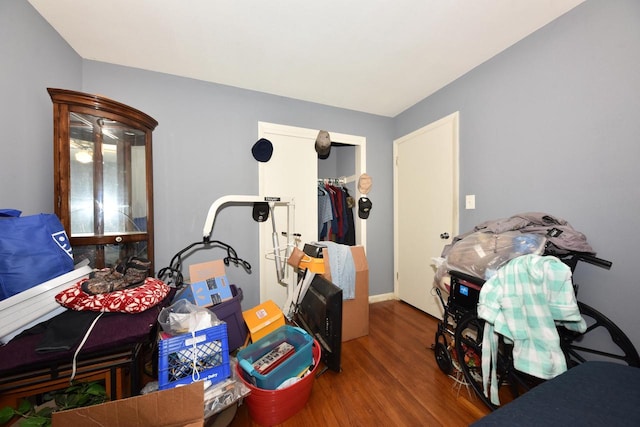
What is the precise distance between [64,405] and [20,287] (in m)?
0.55

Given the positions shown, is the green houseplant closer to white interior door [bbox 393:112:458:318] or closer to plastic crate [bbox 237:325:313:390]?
plastic crate [bbox 237:325:313:390]

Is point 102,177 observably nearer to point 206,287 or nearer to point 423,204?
point 206,287

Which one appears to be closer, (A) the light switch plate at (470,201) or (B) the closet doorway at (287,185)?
(A) the light switch plate at (470,201)

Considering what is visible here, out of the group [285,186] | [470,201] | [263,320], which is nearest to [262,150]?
[285,186]

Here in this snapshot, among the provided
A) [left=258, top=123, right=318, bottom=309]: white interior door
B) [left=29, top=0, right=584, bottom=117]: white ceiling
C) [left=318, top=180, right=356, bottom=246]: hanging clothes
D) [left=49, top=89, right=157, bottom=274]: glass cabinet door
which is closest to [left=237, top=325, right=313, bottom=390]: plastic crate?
[left=258, top=123, right=318, bottom=309]: white interior door

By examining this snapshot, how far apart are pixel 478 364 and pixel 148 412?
1.79 meters

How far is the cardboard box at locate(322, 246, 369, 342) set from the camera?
1932 millimetres

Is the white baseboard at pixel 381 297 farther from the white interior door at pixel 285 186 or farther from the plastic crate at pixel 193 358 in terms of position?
the plastic crate at pixel 193 358

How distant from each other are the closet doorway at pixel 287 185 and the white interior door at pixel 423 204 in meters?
0.55

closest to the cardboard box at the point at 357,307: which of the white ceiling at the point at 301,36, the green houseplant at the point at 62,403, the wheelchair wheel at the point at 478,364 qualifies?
the wheelchair wheel at the point at 478,364

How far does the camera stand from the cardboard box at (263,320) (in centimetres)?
163

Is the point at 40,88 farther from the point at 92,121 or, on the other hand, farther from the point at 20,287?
the point at 20,287

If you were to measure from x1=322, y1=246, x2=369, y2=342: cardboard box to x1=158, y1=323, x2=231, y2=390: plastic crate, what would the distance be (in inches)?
38.6

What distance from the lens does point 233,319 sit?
158 centimetres
